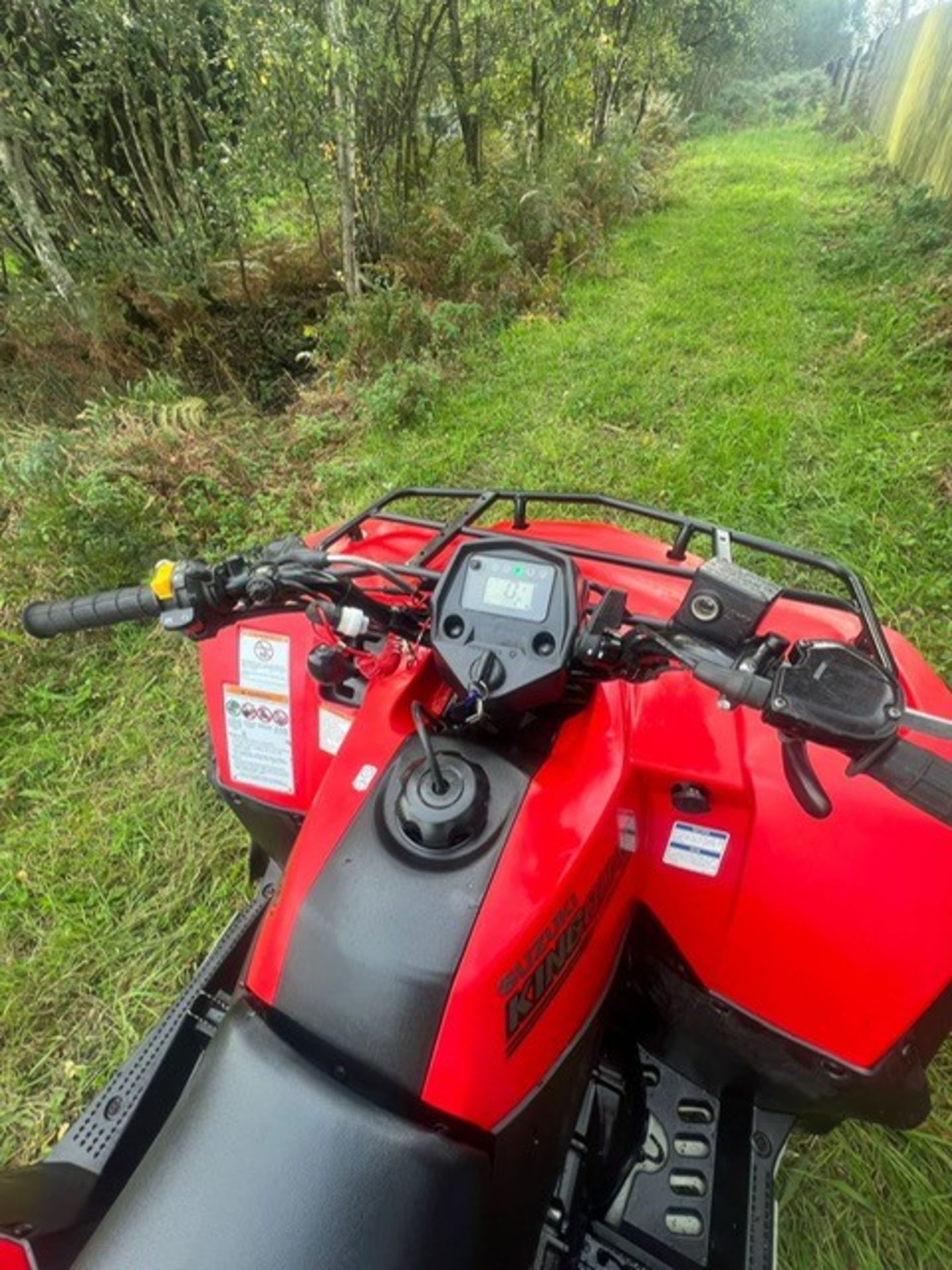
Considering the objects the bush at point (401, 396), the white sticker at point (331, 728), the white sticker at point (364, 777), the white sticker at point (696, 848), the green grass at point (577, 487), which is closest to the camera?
the white sticker at point (364, 777)

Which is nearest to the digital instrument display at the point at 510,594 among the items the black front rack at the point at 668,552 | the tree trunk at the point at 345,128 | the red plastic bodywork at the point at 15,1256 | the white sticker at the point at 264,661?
the black front rack at the point at 668,552

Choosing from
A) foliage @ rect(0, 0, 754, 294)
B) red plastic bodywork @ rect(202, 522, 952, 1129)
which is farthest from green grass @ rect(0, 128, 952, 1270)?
foliage @ rect(0, 0, 754, 294)

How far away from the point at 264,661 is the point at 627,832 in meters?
0.76

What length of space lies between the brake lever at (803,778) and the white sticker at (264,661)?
Result: 0.91 meters

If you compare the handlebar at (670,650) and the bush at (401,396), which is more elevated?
the handlebar at (670,650)

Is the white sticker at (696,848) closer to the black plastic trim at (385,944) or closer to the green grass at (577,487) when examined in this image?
the black plastic trim at (385,944)

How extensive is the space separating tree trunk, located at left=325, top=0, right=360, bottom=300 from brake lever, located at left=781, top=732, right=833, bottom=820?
15.2 feet

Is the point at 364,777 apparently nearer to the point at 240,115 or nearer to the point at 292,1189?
the point at 292,1189

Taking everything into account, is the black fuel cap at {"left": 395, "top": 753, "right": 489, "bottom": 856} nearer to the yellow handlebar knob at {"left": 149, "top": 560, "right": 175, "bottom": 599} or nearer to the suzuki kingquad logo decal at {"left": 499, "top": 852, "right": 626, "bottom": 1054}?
the suzuki kingquad logo decal at {"left": 499, "top": 852, "right": 626, "bottom": 1054}

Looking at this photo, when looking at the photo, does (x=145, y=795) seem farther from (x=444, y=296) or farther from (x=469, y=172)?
(x=469, y=172)

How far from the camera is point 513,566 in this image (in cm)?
93

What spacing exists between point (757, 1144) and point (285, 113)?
5275 mm

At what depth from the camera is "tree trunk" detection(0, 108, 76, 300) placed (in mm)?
4098

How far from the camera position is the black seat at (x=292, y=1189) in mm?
776
